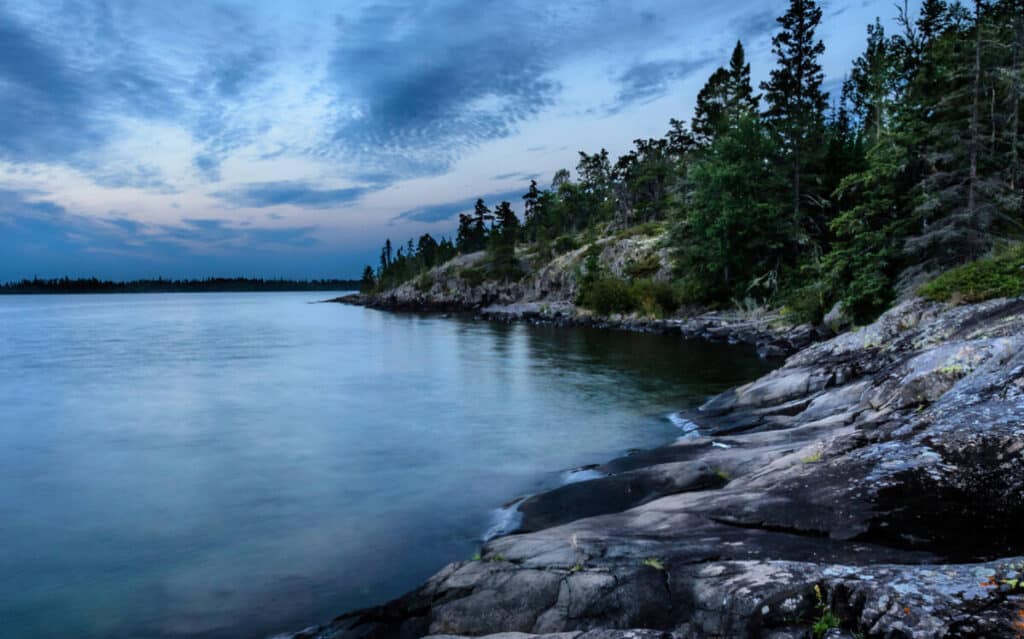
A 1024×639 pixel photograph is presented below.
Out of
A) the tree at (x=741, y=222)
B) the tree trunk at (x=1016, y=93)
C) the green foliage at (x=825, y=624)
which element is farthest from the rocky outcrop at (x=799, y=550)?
the tree at (x=741, y=222)

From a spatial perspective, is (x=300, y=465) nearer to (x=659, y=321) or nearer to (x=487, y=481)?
(x=487, y=481)

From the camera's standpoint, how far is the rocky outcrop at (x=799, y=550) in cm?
436

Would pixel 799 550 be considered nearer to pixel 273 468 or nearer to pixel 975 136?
pixel 273 468

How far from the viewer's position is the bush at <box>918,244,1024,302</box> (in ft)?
53.7

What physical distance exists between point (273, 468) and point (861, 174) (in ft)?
102

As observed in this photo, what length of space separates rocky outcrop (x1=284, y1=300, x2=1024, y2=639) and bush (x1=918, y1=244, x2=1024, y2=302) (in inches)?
325

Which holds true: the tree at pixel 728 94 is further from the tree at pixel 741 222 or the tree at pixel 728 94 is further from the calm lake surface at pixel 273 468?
the calm lake surface at pixel 273 468

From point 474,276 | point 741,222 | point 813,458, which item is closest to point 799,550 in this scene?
point 813,458

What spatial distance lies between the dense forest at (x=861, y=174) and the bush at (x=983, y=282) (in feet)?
0.44

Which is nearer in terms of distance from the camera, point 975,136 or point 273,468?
point 273,468

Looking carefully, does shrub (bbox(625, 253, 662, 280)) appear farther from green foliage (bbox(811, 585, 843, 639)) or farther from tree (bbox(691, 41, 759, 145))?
green foliage (bbox(811, 585, 843, 639))

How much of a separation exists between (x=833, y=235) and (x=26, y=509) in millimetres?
50793

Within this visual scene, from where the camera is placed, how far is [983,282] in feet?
56.9

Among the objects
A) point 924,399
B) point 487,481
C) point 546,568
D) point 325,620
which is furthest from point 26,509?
point 924,399
